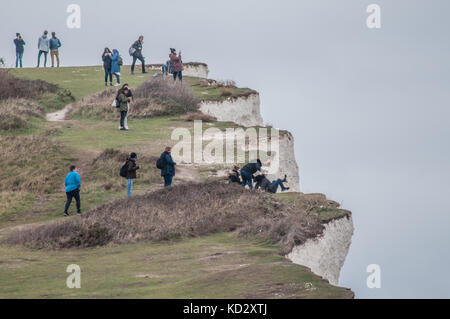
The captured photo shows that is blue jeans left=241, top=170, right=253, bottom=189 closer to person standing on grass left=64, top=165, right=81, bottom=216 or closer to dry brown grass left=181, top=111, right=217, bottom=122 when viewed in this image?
person standing on grass left=64, top=165, right=81, bottom=216

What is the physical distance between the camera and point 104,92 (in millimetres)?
49344

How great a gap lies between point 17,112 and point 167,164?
708 inches

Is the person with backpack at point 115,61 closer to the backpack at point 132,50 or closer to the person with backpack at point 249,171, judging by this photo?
the backpack at point 132,50

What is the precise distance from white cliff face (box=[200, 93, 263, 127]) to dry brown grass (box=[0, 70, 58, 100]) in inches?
353

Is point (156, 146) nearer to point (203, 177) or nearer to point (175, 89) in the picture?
point (203, 177)

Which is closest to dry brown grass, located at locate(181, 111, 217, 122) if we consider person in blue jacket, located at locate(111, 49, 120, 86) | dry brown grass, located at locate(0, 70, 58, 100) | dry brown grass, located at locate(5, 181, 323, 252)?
person in blue jacket, located at locate(111, 49, 120, 86)

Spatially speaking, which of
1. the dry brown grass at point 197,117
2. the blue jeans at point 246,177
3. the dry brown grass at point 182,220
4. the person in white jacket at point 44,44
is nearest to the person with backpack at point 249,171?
the blue jeans at point 246,177

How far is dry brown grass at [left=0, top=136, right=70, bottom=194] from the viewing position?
3300cm

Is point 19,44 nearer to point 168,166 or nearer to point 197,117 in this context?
point 197,117

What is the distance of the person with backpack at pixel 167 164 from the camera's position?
29000 mm

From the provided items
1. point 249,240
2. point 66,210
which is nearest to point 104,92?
point 66,210

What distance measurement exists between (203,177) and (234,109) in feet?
64.1

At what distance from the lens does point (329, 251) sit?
2642cm

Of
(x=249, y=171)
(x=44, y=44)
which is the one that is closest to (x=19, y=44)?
(x=44, y=44)
